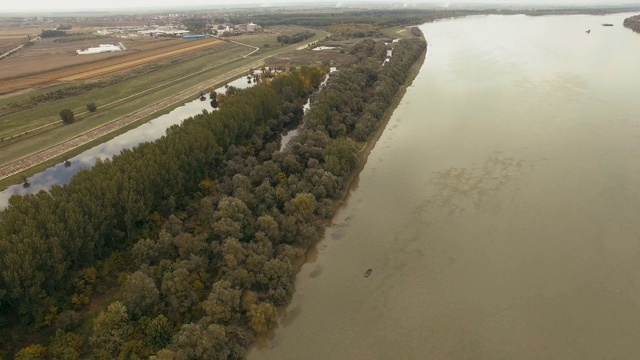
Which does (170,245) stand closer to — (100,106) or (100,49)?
→ (100,106)

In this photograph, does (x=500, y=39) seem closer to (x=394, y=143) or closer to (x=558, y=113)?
(x=558, y=113)

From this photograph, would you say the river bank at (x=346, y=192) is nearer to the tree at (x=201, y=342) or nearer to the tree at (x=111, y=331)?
the tree at (x=201, y=342)

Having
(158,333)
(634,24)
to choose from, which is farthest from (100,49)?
(634,24)

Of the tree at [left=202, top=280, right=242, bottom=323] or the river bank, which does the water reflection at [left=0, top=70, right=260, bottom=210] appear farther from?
the river bank

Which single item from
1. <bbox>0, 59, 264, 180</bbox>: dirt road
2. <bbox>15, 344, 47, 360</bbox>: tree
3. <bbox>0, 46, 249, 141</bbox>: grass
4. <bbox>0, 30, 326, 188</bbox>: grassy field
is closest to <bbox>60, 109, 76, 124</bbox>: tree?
<bbox>0, 30, 326, 188</bbox>: grassy field

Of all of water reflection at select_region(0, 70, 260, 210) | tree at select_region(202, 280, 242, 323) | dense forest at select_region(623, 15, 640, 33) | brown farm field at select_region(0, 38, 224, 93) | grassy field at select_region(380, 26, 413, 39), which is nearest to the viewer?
tree at select_region(202, 280, 242, 323)

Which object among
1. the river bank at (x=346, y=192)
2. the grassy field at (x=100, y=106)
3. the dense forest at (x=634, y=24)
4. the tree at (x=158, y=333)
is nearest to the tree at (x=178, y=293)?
the tree at (x=158, y=333)
